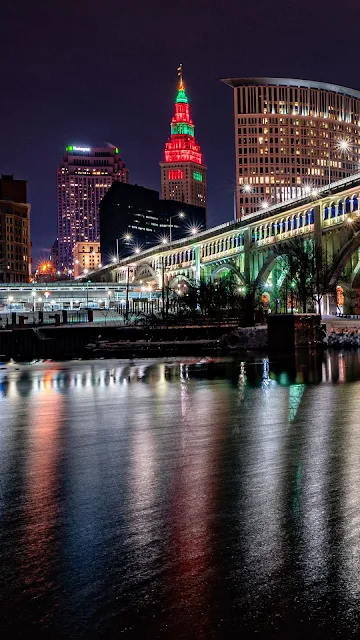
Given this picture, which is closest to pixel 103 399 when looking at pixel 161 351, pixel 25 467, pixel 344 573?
pixel 25 467

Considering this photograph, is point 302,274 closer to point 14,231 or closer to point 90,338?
point 90,338

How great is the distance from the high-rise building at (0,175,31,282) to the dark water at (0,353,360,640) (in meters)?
169

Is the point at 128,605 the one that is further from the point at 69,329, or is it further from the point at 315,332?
the point at 69,329

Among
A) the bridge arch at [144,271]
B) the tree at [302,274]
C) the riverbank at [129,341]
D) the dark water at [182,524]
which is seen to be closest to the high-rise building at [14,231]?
the bridge arch at [144,271]

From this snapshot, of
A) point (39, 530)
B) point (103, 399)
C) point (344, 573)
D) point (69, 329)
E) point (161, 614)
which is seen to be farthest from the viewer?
point (69, 329)

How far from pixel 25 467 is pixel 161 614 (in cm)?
502

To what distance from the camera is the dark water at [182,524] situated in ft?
14.4

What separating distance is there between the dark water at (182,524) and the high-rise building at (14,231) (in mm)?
169349

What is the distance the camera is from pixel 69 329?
5969cm

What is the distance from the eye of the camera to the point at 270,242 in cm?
9919

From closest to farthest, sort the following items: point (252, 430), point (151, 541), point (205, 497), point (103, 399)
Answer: point (151, 541) → point (205, 497) → point (252, 430) → point (103, 399)

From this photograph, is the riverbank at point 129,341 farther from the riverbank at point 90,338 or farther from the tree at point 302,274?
the tree at point 302,274

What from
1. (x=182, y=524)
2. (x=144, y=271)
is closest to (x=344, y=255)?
(x=182, y=524)

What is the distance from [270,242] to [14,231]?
109 m
